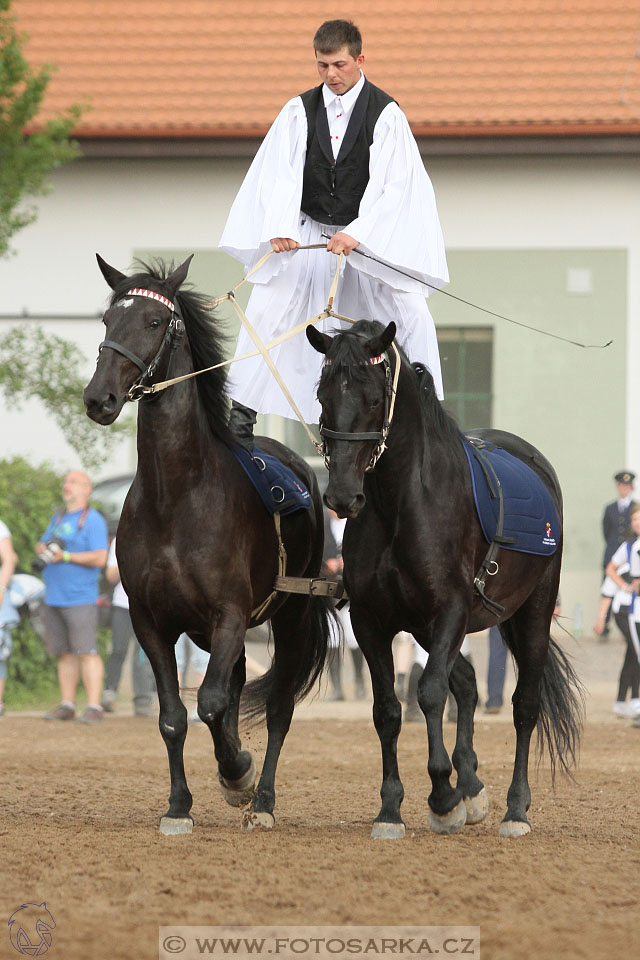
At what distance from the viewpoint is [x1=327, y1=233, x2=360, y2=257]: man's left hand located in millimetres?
6316

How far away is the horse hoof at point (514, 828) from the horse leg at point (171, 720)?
152 centimetres

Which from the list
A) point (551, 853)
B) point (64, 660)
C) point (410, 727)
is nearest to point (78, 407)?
point (64, 660)

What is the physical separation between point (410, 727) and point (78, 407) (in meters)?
5.23

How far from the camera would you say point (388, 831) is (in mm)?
5895

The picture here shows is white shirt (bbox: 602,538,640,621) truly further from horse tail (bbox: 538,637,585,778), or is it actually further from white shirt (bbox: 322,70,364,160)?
white shirt (bbox: 322,70,364,160)

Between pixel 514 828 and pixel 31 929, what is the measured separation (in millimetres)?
2809

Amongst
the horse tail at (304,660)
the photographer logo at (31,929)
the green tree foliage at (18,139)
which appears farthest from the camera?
the green tree foliage at (18,139)

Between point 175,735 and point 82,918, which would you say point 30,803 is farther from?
point 82,918

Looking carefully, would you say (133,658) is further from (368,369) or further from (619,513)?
(619,513)

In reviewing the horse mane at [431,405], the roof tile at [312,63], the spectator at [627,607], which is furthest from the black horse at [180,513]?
the roof tile at [312,63]

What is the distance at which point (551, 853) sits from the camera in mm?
5535

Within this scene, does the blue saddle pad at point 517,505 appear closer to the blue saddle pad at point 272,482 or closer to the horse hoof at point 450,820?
the blue saddle pad at point 272,482

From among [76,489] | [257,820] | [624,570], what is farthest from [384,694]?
[624,570]

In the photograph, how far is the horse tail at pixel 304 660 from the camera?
725 cm
